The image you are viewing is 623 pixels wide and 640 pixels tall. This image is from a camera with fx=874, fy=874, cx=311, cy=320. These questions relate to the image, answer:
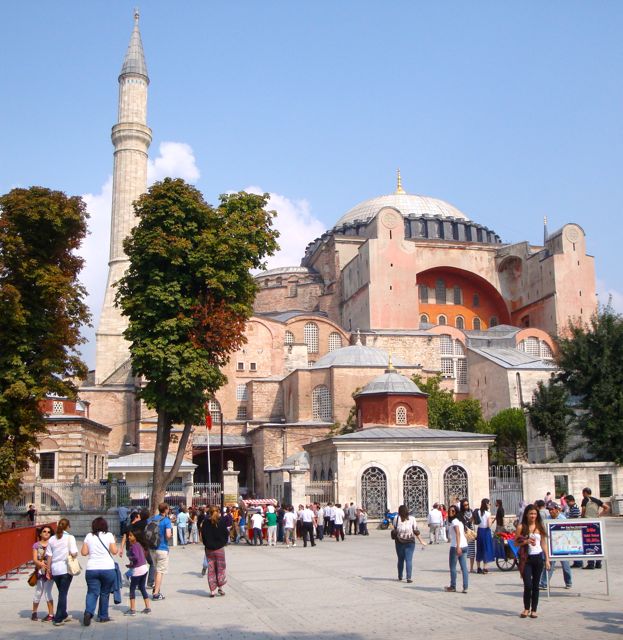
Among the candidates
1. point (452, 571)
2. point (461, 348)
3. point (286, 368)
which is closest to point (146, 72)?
point (286, 368)

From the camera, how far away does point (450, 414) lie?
3984 cm

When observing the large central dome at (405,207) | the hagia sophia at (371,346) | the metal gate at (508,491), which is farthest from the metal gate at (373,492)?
the large central dome at (405,207)

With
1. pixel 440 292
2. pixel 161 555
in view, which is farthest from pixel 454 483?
pixel 440 292

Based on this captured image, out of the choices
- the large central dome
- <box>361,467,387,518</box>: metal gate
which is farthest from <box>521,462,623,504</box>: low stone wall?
the large central dome

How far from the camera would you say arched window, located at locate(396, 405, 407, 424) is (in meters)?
31.6

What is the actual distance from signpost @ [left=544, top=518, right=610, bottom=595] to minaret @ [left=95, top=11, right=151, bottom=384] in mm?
41812

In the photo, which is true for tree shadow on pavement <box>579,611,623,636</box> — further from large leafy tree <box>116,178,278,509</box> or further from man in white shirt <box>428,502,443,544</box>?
large leafy tree <box>116,178,278,509</box>

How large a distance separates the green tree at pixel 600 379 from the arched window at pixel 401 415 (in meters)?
6.04

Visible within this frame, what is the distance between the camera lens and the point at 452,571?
1138 centimetres

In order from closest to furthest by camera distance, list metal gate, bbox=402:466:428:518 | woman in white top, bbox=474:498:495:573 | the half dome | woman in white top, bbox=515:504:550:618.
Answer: woman in white top, bbox=515:504:550:618
woman in white top, bbox=474:498:495:573
metal gate, bbox=402:466:428:518
the half dome

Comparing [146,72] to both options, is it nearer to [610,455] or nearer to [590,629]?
[610,455]

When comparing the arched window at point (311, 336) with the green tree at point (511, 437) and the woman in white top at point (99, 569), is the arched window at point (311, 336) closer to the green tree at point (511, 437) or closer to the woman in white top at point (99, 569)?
the green tree at point (511, 437)

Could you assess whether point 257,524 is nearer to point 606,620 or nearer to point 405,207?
point 606,620

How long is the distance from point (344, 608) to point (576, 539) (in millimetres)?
3097
